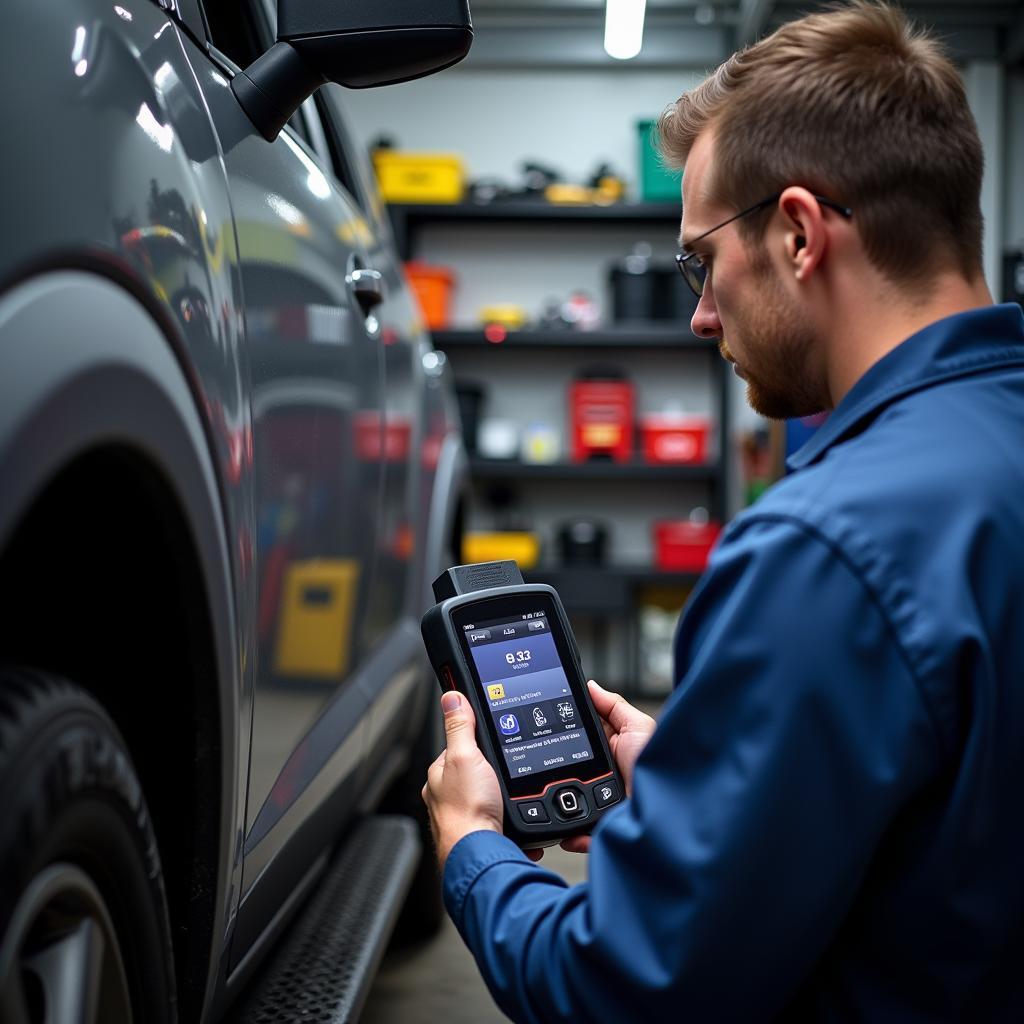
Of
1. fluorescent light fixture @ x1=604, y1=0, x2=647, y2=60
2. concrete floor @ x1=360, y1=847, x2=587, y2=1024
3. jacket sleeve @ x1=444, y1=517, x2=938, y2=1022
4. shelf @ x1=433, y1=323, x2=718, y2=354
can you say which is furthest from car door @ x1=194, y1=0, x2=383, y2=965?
shelf @ x1=433, y1=323, x2=718, y2=354

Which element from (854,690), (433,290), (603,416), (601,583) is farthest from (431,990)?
(433,290)

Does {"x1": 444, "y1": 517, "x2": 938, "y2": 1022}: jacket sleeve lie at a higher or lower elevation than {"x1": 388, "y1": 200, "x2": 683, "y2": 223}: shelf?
higher

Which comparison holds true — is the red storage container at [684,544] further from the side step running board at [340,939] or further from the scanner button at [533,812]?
the scanner button at [533,812]

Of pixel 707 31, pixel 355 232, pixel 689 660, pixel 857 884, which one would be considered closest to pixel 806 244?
pixel 689 660

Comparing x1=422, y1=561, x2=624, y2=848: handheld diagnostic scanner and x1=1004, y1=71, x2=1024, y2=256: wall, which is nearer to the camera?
x1=422, y1=561, x2=624, y2=848: handheld diagnostic scanner

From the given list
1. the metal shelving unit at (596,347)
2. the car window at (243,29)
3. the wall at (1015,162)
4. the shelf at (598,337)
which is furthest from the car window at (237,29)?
the wall at (1015,162)

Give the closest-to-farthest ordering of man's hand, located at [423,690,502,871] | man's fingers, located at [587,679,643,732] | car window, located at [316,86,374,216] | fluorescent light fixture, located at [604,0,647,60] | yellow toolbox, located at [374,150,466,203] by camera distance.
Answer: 1. man's hand, located at [423,690,502,871]
2. man's fingers, located at [587,679,643,732]
3. car window, located at [316,86,374,216]
4. fluorescent light fixture, located at [604,0,647,60]
5. yellow toolbox, located at [374,150,466,203]

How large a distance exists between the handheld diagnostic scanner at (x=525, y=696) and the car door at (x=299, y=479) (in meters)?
0.19

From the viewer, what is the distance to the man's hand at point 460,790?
1005mm

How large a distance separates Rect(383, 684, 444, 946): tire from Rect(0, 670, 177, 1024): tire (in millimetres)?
1663

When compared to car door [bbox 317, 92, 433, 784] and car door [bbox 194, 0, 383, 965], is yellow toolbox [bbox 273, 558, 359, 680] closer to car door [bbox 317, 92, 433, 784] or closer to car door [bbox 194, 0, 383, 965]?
car door [bbox 194, 0, 383, 965]

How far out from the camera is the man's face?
0.94 m

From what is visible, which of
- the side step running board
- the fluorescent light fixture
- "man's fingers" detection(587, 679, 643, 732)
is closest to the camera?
"man's fingers" detection(587, 679, 643, 732)

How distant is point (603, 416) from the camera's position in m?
6.28
